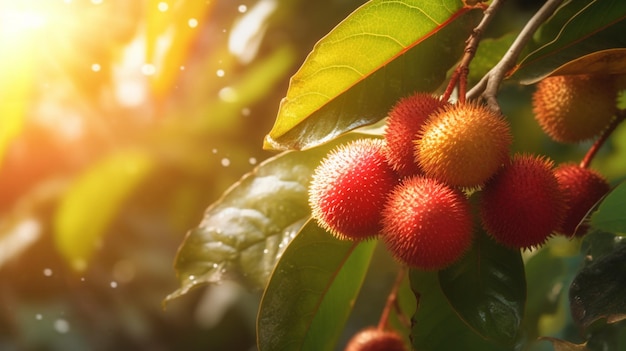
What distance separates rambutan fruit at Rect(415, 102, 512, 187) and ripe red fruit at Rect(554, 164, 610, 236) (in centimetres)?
15

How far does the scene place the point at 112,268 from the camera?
86.1 inches

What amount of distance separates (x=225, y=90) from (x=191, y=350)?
0.81m

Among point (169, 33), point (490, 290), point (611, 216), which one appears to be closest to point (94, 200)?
point (169, 33)

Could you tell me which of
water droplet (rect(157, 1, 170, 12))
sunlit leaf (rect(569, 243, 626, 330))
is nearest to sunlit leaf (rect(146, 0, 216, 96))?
water droplet (rect(157, 1, 170, 12))

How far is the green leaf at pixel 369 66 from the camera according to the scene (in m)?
0.95

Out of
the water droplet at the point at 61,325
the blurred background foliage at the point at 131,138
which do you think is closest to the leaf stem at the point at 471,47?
the blurred background foliage at the point at 131,138

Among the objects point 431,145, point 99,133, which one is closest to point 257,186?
point 431,145

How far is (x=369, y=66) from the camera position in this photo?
0.97 metres

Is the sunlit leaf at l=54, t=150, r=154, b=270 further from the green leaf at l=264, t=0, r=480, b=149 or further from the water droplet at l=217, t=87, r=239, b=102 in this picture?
the green leaf at l=264, t=0, r=480, b=149

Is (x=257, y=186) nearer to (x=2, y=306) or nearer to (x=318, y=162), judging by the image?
(x=318, y=162)

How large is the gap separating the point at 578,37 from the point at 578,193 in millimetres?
194

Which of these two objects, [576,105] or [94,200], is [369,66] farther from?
[94,200]

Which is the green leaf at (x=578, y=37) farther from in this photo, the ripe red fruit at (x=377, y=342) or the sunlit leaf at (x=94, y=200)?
the sunlit leaf at (x=94, y=200)

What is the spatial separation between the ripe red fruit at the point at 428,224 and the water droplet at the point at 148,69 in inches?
40.1
